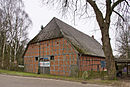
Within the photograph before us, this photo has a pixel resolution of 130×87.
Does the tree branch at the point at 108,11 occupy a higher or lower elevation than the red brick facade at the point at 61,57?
higher

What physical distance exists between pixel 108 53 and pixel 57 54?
9.92 meters

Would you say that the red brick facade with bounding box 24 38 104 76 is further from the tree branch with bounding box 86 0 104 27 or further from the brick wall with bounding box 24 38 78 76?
the tree branch with bounding box 86 0 104 27

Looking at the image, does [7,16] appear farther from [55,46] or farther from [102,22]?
[102,22]

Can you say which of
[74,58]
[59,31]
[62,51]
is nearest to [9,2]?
[59,31]

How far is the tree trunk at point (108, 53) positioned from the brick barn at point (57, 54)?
4649 millimetres

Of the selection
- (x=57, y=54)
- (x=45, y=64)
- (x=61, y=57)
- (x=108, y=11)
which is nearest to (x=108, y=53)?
(x=108, y=11)

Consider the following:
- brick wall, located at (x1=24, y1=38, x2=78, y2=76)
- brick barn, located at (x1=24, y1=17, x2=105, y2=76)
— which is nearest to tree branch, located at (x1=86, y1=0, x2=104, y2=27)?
brick barn, located at (x1=24, y1=17, x2=105, y2=76)

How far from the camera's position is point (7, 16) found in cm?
2742

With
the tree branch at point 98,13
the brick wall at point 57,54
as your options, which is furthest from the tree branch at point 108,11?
the brick wall at point 57,54

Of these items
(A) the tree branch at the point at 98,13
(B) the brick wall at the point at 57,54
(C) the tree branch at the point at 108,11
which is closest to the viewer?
(C) the tree branch at the point at 108,11

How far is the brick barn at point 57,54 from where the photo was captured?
18.8 metres

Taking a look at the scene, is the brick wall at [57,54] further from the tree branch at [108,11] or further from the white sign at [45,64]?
the tree branch at [108,11]

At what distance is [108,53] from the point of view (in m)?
12.0

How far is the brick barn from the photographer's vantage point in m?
18.8
